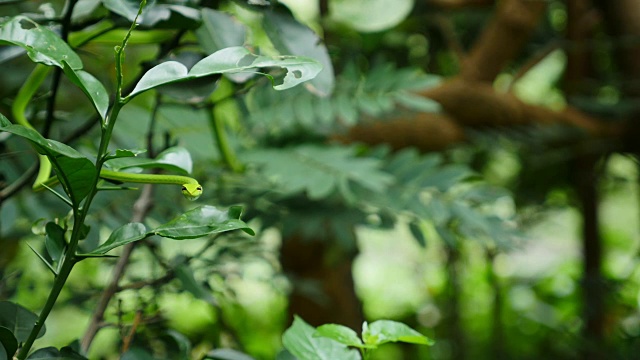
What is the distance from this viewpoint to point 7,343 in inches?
11.5

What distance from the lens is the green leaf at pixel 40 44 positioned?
0.27m

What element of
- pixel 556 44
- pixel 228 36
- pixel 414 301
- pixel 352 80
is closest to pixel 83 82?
pixel 228 36

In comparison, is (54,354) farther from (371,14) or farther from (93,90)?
(371,14)

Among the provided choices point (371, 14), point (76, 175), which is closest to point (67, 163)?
point (76, 175)

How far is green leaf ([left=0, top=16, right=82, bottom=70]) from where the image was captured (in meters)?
0.27

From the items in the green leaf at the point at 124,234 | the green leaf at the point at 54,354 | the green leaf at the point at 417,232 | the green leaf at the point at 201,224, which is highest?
the green leaf at the point at 201,224

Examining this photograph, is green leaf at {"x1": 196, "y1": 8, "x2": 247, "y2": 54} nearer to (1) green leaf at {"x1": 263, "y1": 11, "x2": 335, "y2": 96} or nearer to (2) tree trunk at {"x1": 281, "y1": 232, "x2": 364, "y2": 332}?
(1) green leaf at {"x1": 263, "y1": 11, "x2": 335, "y2": 96}

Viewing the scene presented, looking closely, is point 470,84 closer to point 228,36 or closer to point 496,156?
point 496,156

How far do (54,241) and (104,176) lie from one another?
1.8 inches

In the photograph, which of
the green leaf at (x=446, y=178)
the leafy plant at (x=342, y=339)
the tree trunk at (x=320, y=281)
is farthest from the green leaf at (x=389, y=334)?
the tree trunk at (x=320, y=281)

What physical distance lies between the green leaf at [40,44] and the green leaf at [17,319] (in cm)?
14

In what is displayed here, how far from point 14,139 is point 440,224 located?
46 cm

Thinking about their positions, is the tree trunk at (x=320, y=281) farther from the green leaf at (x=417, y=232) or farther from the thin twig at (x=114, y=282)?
the thin twig at (x=114, y=282)

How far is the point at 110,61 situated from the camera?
108 centimetres
